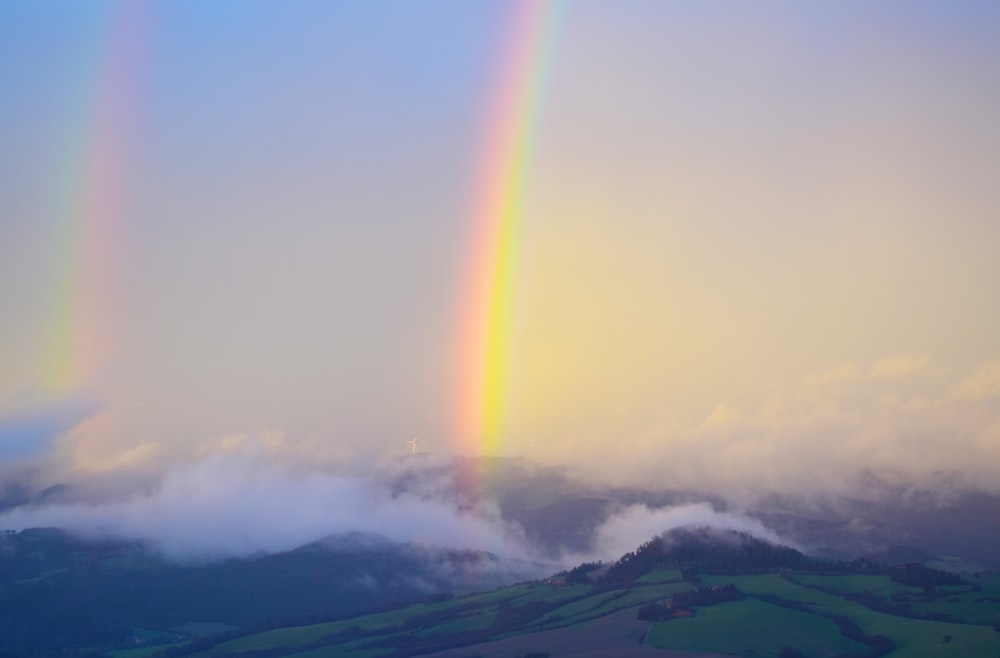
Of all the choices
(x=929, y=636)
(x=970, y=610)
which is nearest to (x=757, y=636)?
(x=929, y=636)

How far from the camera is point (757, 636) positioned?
184 meters

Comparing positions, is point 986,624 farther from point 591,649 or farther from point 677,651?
point 591,649

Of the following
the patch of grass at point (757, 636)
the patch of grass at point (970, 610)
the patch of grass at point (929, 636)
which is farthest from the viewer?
the patch of grass at point (970, 610)

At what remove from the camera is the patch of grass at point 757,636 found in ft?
574

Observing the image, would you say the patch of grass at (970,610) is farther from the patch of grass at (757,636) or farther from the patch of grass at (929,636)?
the patch of grass at (757,636)

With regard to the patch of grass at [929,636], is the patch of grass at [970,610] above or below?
above

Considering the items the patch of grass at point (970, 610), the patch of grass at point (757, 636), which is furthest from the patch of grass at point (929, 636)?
the patch of grass at point (757, 636)

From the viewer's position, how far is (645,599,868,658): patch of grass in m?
175

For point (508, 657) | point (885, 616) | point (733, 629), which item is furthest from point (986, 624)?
point (508, 657)

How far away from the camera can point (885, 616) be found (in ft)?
640

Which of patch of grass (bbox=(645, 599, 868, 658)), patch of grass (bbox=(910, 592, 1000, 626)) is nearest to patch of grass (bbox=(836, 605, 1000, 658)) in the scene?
patch of grass (bbox=(910, 592, 1000, 626))

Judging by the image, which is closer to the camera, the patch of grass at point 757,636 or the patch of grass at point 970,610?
the patch of grass at point 757,636

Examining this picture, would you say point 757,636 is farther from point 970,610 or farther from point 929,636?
point 970,610

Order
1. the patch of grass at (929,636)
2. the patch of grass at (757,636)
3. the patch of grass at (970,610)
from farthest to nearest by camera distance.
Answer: the patch of grass at (970,610) < the patch of grass at (757,636) < the patch of grass at (929,636)
